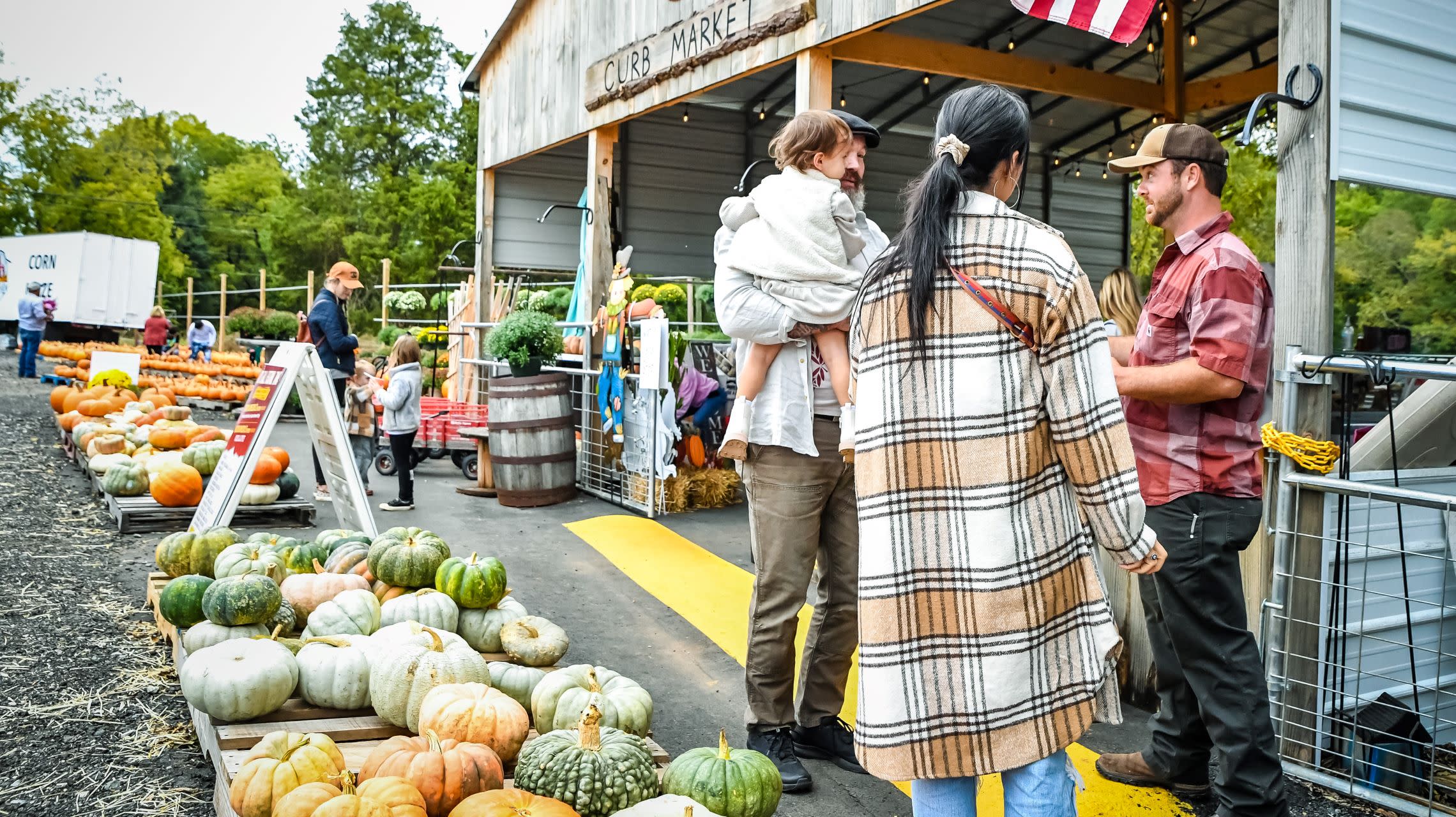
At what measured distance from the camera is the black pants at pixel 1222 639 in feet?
9.21

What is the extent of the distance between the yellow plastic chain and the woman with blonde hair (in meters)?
0.77

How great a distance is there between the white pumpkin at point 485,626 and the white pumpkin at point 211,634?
0.80 m

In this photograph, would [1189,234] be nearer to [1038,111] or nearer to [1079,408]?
[1079,408]

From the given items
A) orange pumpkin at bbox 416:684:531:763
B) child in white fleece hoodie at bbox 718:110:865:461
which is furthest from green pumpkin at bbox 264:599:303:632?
child in white fleece hoodie at bbox 718:110:865:461

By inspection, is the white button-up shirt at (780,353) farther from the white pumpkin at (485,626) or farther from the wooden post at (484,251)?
the wooden post at (484,251)

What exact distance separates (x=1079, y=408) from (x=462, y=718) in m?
2.04

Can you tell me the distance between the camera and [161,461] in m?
7.80

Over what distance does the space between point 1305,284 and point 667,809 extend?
268cm

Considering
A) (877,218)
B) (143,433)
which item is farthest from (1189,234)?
(877,218)

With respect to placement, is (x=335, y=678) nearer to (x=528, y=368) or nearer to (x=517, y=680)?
(x=517, y=680)

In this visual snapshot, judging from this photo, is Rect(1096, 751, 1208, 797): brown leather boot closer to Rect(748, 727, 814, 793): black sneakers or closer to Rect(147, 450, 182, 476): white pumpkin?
Rect(748, 727, 814, 793): black sneakers

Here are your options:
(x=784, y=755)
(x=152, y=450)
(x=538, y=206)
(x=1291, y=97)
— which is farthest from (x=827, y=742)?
(x=538, y=206)

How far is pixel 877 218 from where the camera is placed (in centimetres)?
1469

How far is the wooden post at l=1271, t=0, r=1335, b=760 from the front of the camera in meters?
3.39
